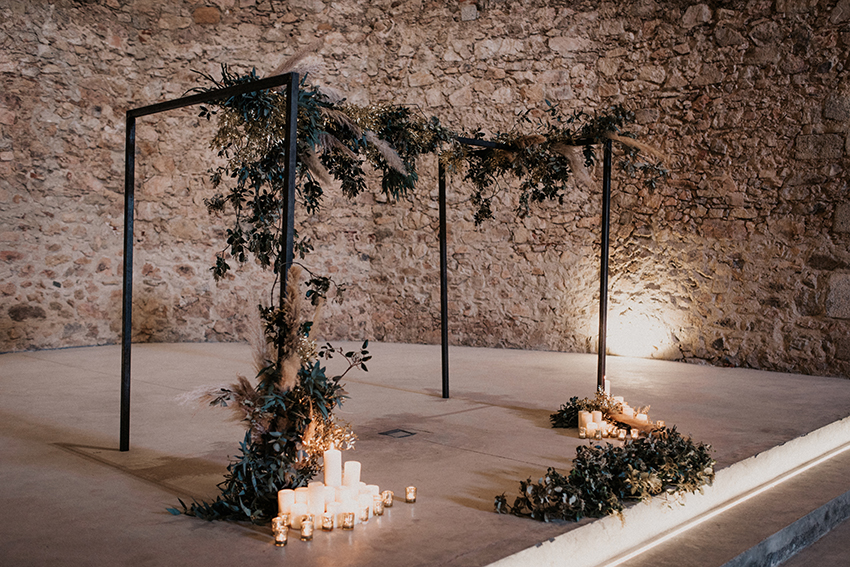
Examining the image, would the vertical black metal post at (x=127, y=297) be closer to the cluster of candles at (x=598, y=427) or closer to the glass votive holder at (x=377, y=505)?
the glass votive holder at (x=377, y=505)

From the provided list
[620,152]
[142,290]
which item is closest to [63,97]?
[142,290]

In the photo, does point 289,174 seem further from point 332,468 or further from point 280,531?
point 280,531

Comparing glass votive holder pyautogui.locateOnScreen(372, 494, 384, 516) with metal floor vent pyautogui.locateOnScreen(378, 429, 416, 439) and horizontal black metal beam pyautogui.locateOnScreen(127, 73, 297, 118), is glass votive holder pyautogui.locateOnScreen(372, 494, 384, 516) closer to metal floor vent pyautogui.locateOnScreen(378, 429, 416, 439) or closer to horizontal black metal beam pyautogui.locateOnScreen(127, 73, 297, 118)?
metal floor vent pyautogui.locateOnScreen(378, 429, 416, 439)

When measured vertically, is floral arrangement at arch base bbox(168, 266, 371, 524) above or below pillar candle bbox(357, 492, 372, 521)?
above

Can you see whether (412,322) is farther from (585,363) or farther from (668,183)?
(668,183)

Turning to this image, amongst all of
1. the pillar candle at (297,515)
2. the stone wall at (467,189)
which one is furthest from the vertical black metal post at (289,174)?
the stone wall at (467,189)

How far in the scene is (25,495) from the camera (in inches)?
113

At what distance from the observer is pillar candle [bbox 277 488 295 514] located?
100 inches

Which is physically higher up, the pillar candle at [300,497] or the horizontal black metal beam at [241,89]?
the horizontal black metal beam at [241,89]

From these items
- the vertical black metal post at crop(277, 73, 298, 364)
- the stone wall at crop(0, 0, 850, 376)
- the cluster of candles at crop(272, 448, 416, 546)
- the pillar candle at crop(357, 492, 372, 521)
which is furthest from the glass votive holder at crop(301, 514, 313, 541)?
the stone wall at crop(0, 0, 850, 376)

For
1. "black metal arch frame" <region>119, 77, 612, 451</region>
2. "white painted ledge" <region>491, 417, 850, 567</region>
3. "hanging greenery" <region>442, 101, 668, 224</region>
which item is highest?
"hanging greenery" <region>442, 101, 668, 224</region>

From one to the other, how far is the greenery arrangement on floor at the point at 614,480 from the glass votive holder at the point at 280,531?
2.58ft

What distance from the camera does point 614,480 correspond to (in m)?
2.88

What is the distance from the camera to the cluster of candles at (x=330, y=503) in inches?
98.5
